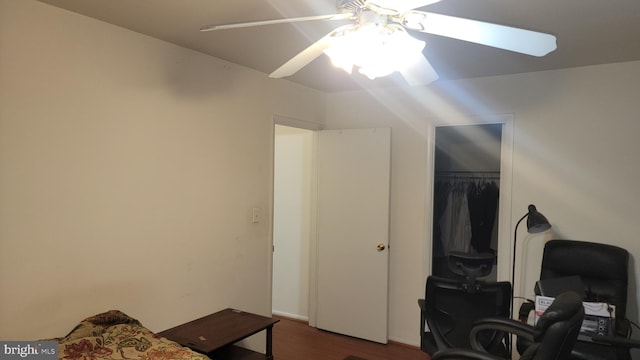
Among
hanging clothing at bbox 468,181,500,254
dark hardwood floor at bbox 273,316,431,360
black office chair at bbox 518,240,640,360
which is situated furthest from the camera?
hanging clothing at bbox 468,181,500,254

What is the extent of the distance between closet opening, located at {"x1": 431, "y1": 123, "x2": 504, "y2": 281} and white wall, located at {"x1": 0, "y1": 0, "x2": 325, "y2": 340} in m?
2.12

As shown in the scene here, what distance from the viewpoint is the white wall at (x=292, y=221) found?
14.7 feet

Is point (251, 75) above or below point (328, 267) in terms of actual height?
above

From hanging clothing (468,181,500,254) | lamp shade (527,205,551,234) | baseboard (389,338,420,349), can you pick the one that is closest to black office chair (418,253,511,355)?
lamp shade (527,205,551,234)

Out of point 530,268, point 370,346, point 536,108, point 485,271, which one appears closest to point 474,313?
point 485,271

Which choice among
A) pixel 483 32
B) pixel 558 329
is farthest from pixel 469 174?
pixel 483 32

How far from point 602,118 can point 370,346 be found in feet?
8.92

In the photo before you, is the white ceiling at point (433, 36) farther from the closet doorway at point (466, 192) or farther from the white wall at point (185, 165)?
the closet doorway at point (466, 192)

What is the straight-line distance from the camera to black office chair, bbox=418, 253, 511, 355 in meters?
2.50

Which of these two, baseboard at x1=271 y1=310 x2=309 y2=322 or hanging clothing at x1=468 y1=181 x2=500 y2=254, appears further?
baseboard at x1=271 y1=310 x2=309 y2=322

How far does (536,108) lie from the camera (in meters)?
3.28

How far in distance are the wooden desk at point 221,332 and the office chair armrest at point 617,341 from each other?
1968mm

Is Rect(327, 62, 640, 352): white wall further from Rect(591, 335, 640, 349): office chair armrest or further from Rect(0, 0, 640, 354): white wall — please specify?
Rect(591, 335, 640, 349): office chair armrest

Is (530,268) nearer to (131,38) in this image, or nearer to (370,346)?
(370,346)
